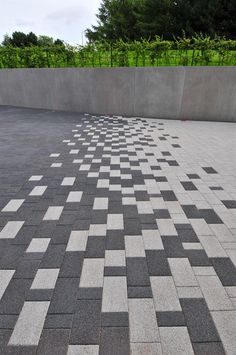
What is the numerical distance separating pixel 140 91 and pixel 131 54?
A: 1.65 metres

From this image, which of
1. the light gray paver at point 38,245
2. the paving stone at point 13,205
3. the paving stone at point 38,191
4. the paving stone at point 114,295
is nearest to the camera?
the paving stone at point 114,295

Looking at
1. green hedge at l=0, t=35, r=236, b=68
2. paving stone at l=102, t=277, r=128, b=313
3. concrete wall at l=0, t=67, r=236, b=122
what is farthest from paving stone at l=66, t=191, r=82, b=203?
green hedge at l=0, t=35, r=236, b=68

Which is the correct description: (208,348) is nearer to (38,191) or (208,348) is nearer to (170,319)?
(170,319)

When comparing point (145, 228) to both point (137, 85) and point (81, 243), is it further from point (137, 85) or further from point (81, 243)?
point (137, 85)

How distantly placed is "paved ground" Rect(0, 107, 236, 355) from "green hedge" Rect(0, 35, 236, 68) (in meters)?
5.10

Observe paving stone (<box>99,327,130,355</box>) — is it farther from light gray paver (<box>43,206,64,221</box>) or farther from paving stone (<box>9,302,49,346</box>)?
light gray paver (<box>43,206,64,221</box>)

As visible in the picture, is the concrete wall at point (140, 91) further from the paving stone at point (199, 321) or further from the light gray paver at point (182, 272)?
the paving stone at point (199, 321)

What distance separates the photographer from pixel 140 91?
31.1ft

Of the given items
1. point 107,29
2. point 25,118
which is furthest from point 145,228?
point 107,29

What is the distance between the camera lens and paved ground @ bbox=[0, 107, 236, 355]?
1969mm

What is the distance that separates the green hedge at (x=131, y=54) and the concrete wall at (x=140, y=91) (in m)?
0.69

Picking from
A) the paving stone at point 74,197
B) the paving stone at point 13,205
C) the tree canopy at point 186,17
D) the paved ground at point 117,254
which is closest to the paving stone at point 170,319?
the paved ground at point 117,254

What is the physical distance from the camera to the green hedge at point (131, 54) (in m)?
9.20

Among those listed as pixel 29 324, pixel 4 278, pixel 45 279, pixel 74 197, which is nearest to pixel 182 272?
pixel 45 279
